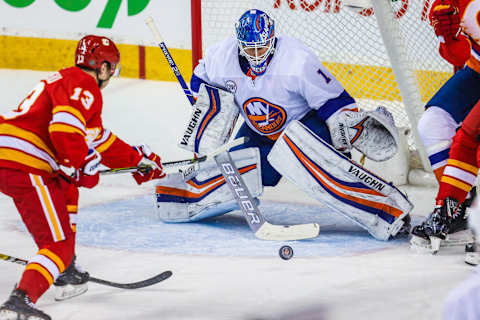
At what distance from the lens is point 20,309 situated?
196cm

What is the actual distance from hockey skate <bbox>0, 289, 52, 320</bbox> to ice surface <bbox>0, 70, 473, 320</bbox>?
15 cm

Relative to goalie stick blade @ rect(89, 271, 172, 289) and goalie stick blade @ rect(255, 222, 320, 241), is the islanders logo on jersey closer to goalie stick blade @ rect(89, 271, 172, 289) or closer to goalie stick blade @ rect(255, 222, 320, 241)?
goalie stick blade @ rect(255, 222, 320, 241)

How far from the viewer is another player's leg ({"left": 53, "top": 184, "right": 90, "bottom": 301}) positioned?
2266mm

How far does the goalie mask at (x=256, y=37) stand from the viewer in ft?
9.88

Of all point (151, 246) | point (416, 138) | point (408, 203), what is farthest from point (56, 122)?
point (416, 138)

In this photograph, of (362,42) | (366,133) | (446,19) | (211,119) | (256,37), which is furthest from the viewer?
(362,42)

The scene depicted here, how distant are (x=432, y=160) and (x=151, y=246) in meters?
1.05

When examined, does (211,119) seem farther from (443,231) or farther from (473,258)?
(473,258)

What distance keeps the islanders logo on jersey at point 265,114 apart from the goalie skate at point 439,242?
70 centimetres

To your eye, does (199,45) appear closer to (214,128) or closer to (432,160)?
(214,128)

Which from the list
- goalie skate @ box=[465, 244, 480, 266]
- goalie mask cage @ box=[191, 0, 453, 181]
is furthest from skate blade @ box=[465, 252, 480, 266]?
goalie mask cage @ box=[191, 0, 453, 181]

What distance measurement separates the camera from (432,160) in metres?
2.94

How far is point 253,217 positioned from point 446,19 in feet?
3.28

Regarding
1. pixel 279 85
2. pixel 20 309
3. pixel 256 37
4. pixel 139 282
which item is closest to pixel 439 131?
pixel 279 85
